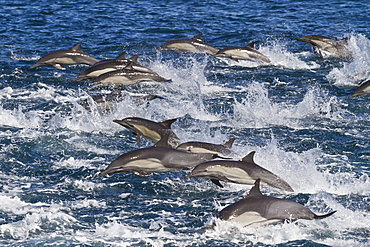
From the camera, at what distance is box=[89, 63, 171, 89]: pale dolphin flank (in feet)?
60.7

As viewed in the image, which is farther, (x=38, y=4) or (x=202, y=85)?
(x=38, y=4)

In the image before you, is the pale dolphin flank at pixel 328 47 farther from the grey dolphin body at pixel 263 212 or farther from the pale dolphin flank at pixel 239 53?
the grey dolphin body at pixel 263 212

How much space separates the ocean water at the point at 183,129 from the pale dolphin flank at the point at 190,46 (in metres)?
0.32

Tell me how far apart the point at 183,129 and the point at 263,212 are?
6740 millimetres

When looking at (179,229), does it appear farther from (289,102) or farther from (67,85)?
(67,85)

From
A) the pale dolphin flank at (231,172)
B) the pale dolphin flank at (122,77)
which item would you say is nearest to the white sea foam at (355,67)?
the pale dolphin flank at (122,77)

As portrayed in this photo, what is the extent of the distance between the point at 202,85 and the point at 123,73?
Answer: 346cm

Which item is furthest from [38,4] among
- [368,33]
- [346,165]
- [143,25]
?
[346,165]

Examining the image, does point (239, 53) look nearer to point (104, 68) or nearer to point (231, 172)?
point (104, 68)

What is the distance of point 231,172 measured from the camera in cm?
1175

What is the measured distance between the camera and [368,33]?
1095 inches

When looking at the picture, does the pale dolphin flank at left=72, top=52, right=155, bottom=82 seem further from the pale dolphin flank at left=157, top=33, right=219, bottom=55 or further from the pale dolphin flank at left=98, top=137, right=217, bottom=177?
the pale dolphin flank at left=98, top=137, right=217, bottom=177

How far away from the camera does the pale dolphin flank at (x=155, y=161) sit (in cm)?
1228

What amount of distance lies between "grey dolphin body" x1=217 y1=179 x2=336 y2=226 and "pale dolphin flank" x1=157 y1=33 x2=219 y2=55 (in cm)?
1408
